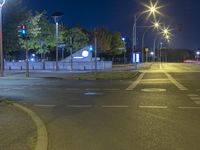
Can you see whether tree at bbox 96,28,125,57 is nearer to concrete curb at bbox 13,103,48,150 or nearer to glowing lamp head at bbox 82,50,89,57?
glowing lamp head at bbox 82,50,89,57

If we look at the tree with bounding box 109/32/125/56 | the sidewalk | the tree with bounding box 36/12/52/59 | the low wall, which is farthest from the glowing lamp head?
the sidewalk

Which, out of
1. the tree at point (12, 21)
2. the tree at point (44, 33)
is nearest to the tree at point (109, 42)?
the tree at point (44, 33)

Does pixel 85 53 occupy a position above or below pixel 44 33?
below

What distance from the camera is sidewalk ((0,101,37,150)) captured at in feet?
29.0

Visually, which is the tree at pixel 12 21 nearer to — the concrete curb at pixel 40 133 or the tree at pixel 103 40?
the concrete curb at pixel 40 133

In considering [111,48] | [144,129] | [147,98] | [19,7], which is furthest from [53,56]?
[144,129]

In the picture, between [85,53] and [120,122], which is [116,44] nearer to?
[85,53]

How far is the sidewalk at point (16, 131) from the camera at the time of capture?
8852mm

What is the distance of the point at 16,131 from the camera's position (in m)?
10.3

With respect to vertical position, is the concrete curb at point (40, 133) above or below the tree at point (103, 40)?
below

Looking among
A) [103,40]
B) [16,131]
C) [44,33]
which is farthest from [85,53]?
[16,131]

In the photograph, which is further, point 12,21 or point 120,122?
point 12,21

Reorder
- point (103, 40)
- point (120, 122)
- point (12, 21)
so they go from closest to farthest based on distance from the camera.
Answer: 1. point (120, 122)
2. point (12, 21)
3. point (103, 40)

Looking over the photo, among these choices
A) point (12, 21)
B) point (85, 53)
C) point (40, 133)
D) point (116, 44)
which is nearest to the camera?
point (40, 133)
